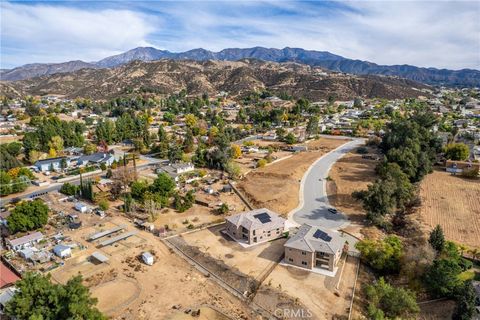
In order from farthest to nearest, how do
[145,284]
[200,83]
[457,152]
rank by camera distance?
[200,83], [457,152], [145,284]

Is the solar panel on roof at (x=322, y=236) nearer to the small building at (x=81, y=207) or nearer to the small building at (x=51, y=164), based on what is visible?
the small building at (x=81, y=207)

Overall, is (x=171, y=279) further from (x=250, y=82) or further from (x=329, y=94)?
(x=250, y=82)

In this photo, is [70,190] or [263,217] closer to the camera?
[263,217]

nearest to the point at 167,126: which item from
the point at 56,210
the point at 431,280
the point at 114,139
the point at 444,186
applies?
the point at 114,139

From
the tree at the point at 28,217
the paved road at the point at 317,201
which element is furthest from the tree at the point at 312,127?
the tree at the point at 28,217

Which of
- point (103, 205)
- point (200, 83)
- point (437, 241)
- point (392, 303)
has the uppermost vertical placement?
point (200, 83)

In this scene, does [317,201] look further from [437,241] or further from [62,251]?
[62,251]

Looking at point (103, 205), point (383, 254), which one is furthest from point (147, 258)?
point (383, 254)
